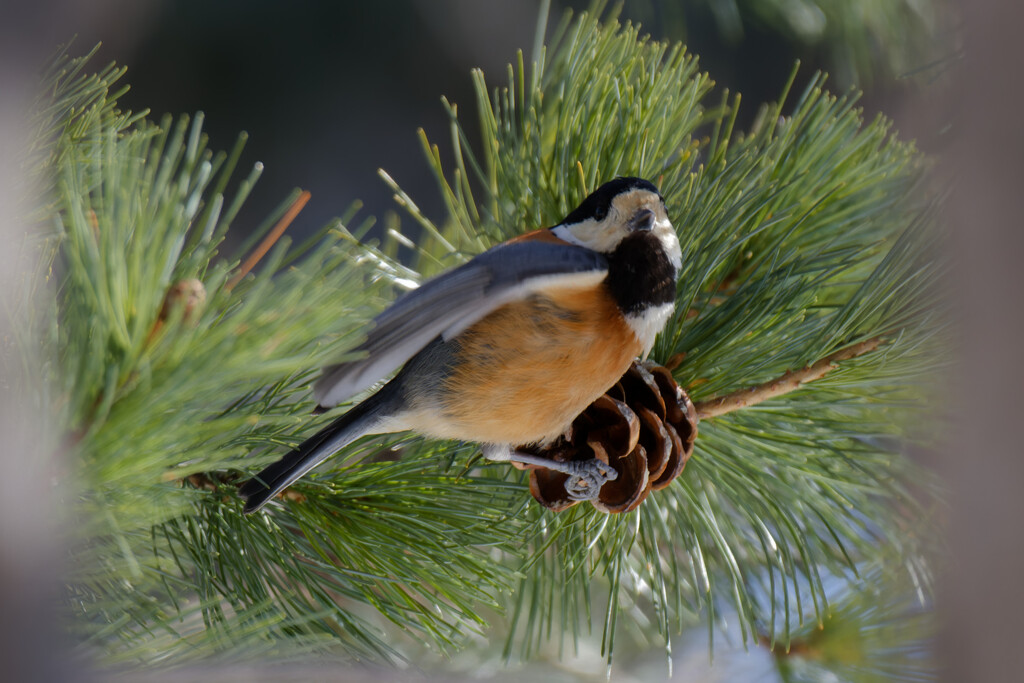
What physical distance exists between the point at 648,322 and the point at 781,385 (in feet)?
0.30

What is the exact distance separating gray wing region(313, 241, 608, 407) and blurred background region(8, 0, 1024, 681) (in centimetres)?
17

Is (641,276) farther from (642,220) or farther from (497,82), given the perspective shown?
(497,82)

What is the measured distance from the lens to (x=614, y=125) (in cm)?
59

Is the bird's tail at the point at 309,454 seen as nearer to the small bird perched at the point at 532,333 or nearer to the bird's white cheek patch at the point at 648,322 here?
the small bird perched at the point at 532,333

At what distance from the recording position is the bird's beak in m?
0.53

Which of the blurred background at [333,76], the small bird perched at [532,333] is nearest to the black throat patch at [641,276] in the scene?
the small bird perched at [532,333]

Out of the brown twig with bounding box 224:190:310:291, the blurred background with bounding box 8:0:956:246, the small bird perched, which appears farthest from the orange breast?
the blurred background with bounding box 8:0:956:246

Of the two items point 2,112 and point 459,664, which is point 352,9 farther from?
point 2,112

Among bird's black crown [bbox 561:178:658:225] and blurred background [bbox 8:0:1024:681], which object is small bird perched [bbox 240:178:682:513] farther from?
blurred background [bbox 8:0:1024:681]

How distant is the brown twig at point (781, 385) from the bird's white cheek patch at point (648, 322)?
0.06 meters

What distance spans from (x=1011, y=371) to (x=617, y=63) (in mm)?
444

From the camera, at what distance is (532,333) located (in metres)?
0.55

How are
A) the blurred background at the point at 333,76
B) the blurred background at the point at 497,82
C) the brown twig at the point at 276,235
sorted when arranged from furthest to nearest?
the blurred background at the point at 333,76
the brown twig at the point at 276,235
the blurred background at the point at 497,82

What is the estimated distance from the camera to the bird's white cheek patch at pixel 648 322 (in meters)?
0.53
